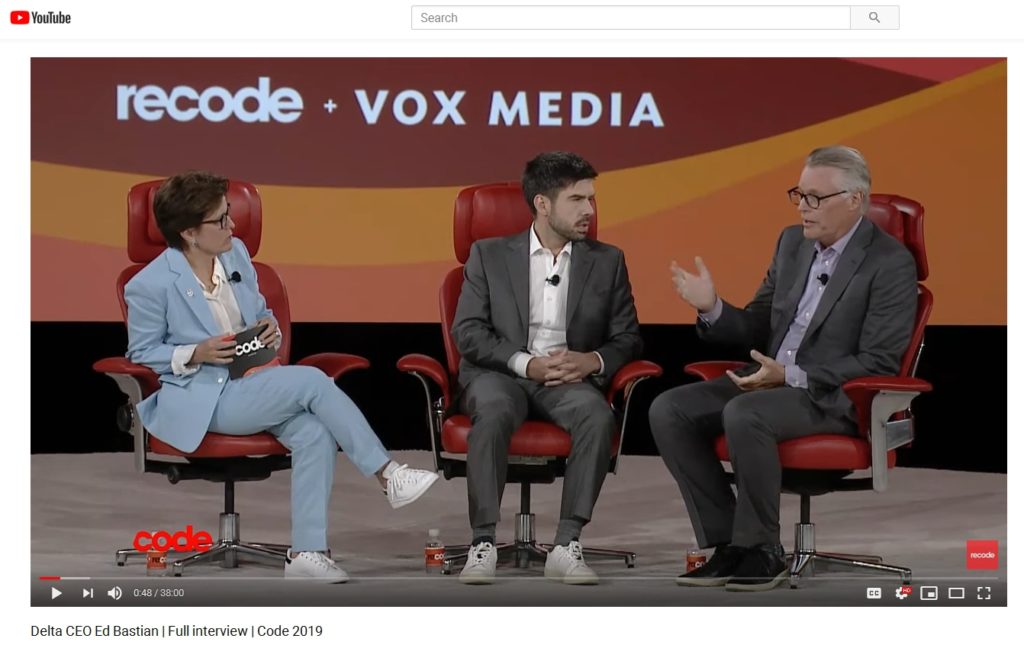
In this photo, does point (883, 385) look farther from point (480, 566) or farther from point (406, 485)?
point (406, 485)

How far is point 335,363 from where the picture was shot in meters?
5.59

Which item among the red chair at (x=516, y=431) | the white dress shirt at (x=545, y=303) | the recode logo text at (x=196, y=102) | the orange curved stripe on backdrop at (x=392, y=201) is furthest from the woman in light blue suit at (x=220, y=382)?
the orange curved stripe on backdrop at (x=392, y=201)

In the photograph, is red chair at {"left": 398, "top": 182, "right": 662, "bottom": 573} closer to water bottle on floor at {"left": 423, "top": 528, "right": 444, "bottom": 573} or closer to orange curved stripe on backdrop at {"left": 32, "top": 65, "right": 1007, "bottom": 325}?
water bottle on floor at {"left": 423, "top": 528, "right": 444, "bottom": 573}

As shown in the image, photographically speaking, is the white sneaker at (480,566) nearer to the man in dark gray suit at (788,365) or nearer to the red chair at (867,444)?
the man in dark gray suit at (788,365)

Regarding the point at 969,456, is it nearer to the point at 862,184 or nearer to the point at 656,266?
the point at 656,266

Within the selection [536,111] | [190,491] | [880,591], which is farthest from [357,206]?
[880,591]

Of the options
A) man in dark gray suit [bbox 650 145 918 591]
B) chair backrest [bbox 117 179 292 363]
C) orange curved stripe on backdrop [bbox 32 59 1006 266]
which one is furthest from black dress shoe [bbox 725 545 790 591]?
orange curved stripe on backdrop [bbox 32 59 1006 266]

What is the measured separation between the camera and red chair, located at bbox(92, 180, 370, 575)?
538cm

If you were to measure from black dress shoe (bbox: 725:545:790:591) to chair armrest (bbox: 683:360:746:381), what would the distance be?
2.31ft

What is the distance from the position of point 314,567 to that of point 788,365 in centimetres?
171

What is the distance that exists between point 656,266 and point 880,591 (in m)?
2.35

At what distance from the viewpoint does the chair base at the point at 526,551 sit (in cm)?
553

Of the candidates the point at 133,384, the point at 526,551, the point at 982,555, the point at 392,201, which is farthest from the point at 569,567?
the point at 392,201

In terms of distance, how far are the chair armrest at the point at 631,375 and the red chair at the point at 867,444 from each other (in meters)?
0.33
